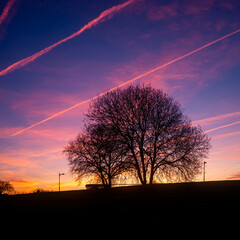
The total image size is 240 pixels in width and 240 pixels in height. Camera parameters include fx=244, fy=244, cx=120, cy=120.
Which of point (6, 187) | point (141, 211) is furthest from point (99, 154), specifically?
point (6, 187)

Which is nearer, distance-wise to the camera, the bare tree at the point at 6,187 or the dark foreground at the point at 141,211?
the dark foreground at the point at 141,211

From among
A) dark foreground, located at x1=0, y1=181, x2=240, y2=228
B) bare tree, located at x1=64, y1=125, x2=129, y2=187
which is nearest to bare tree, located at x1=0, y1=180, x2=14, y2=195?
bare tree, located at x1=64, y1=125, x2=129, y2=187

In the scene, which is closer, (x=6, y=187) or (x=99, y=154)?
(x=99, y=154)

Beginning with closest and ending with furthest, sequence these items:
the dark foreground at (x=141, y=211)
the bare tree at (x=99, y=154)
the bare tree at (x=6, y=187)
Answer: the dark foreground at (x=141, y=211) < the bare tree at (x=99, y=154) < the bare tree at (x=6, y=187)

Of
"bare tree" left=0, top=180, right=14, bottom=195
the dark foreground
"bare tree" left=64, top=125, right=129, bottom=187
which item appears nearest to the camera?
the dark foreground

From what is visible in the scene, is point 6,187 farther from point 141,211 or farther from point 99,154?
point 141,211

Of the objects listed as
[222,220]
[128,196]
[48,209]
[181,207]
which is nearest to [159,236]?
[181,207]

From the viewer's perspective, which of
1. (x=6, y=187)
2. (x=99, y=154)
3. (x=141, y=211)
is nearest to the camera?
(x=141, y=211)

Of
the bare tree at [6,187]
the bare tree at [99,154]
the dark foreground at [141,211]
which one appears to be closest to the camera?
the dark foreground at [141,211]

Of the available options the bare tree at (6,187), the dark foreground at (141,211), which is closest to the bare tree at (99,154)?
the dark foreground at (141,211)

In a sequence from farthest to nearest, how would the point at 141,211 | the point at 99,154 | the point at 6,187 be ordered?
the point at 6,187 → the point at 99,154 → the point at 141,211

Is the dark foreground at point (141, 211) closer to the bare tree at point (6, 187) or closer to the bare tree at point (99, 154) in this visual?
the bare tree at point (99, 154)

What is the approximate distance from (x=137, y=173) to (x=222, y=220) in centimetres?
2137

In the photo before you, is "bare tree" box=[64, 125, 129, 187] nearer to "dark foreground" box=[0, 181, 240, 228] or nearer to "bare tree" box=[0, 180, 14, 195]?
"dark foreground" box=[0, 181, 240, 228]
